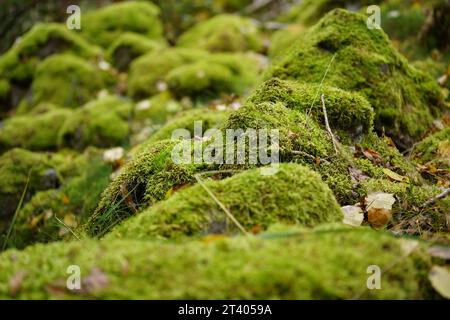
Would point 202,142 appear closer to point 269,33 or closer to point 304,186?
point 304,186

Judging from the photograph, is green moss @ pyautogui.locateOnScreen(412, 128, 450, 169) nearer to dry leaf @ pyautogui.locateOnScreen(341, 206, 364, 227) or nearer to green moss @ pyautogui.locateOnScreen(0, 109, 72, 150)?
dry leaf @ pyautogui.locateOnScreen(341, 206, 364, 227)

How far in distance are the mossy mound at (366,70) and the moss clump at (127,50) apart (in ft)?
14.8

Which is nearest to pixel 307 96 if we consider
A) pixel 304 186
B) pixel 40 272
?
pixel 304 186

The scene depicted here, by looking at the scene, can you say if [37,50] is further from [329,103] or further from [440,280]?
[440,280]

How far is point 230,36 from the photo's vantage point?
7.56 m

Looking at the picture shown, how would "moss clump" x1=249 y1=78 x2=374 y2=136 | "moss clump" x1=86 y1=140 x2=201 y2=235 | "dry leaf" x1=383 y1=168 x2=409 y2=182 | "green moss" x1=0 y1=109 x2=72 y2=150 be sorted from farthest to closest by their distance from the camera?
"green moss" x1=0 y1=109 x2=72 y2=150, "moss clump" x1=249 y1=78 x2=374 y2=136, "dry leaf" x1=383 y1=168 x2=409 y2=182, "moss clump" x1=86 y1=140 x2=201 y2=235

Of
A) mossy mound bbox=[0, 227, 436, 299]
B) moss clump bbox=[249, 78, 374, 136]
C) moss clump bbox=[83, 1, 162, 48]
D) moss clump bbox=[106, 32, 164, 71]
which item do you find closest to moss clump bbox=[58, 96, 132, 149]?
moss clump bbox=[106, 32, 164, 71]

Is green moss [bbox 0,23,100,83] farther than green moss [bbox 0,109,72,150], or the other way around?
green moss [bbox 0,23,100,83]

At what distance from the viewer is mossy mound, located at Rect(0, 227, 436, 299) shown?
1.27 metres

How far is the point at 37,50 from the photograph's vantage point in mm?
7570

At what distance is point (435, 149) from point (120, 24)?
7.38m

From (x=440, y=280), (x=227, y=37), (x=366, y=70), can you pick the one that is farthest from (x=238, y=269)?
(x=227, y=37)

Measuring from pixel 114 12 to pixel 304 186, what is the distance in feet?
26.9

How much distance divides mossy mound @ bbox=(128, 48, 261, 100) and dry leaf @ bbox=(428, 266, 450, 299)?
14.4ft
